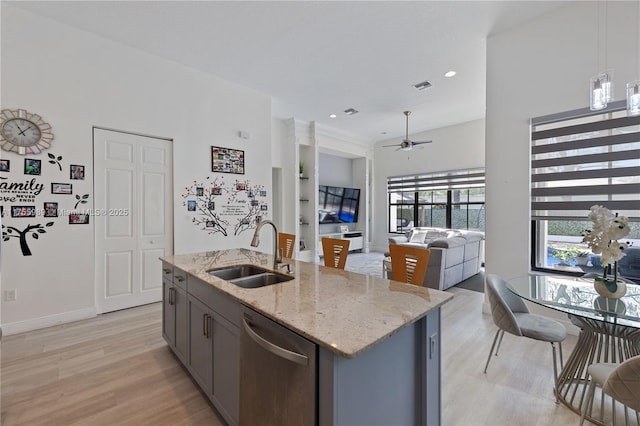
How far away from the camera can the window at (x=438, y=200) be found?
667 centimetres

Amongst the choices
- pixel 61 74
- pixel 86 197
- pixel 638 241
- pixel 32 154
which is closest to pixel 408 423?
pixel 638 241

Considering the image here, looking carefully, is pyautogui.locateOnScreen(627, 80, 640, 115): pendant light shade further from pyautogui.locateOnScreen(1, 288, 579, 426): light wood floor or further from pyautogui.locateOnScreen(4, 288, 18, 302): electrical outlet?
pyautogui.locateOnScreen(4, 288, 18, 302): electrical outlet

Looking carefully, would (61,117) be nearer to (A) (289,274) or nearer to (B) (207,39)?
(B) (207,39)

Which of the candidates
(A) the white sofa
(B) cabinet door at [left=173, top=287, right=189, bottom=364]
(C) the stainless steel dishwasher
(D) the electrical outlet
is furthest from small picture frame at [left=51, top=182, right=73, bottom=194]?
(A) the white sofa

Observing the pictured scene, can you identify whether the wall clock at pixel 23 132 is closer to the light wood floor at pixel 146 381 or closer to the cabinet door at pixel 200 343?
the light wood floor at pixel 146 381

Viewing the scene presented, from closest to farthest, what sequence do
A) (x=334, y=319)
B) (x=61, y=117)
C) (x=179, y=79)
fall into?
(x=334, y=319)
(x=61, y=117)
(x=179, y=79)

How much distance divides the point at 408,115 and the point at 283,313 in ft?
19.5

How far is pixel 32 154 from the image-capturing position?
2883 mm

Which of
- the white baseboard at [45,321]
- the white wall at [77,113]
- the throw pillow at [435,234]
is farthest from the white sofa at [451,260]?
the white baseboard at [45,321]

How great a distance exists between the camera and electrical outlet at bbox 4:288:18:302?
2.77m

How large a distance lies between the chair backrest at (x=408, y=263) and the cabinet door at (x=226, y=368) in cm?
117

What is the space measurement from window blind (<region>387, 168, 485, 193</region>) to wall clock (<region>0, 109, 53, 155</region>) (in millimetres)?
7298

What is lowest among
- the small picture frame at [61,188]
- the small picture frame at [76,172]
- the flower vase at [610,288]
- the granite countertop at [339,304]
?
the flower vase at [610,288]

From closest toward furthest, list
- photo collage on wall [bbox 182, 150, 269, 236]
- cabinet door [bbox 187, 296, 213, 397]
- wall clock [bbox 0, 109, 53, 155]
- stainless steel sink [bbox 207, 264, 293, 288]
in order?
cabinet door [bbox 187, 296, 213, 397] < stainless steel sink [bbox 207, 264, 293, 288] < wall clock [bbox 0, 109, 53, 155] < photo collage on wall [bbox 182, 150, 269, 236]
